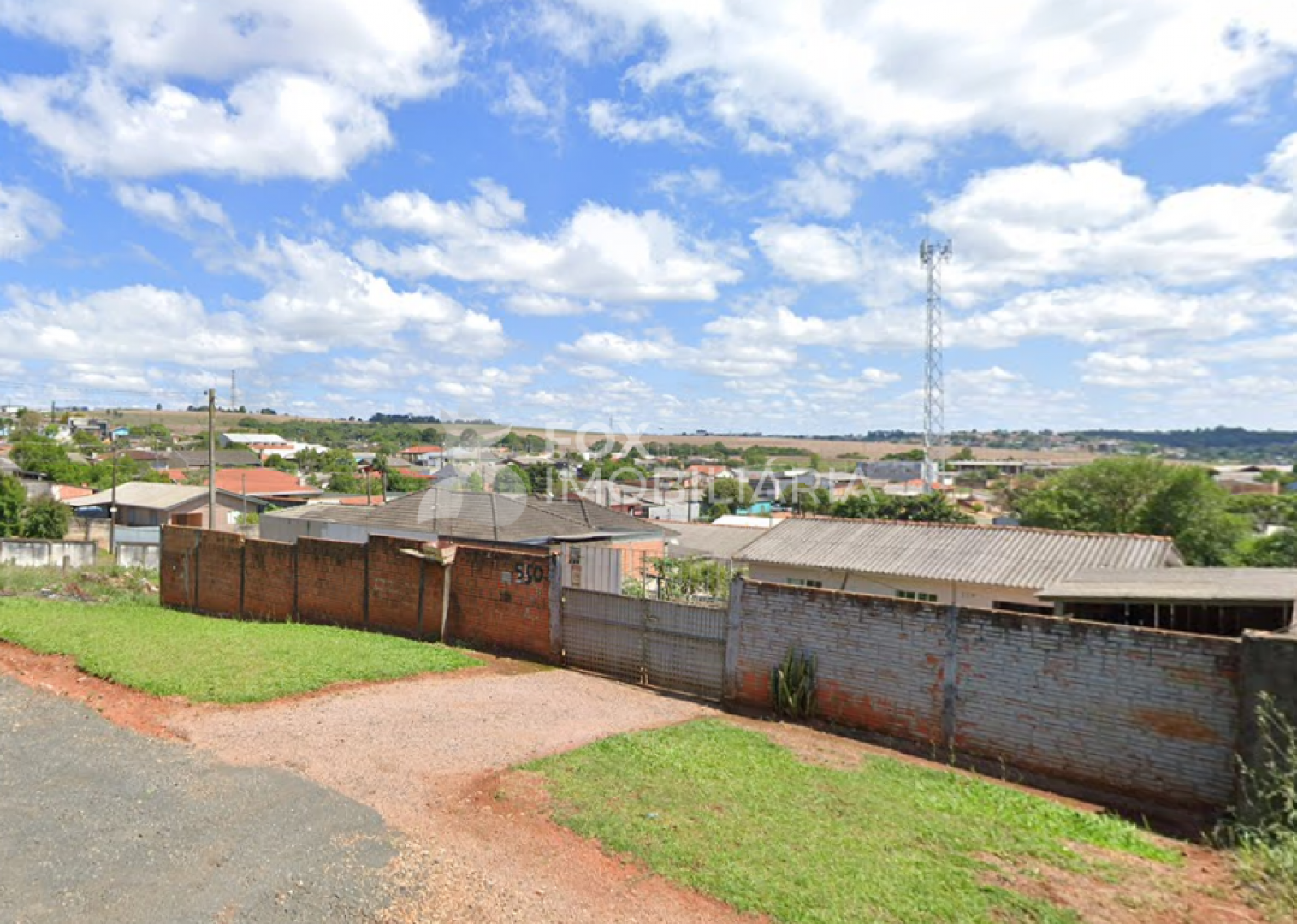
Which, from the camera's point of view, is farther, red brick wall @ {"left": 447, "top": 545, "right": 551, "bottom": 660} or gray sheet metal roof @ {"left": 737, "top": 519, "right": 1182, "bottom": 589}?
gray sheet metal roof @ {"left": 737, "top": 519, "right": 1182, "bottom": 589}

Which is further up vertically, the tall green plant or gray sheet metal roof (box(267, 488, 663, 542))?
gray sheet metal roof (box(267, 488, 663, 542))

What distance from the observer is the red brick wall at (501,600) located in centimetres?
1150

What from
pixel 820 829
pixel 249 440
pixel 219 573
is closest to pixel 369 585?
pixel 219 573

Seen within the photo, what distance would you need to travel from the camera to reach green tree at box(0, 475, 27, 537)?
35.2 metres

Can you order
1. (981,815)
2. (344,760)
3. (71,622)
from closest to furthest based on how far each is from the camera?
(981,815) → (344,760) → (71,622)

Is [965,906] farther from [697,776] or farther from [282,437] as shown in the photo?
[282,437]

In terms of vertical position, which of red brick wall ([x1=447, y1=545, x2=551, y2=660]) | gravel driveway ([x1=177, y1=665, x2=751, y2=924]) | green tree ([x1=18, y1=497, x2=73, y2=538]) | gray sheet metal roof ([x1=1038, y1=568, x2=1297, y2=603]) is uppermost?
gray sheet metal roof ([x1=1038, y1=568, x2=1297, y2=603])

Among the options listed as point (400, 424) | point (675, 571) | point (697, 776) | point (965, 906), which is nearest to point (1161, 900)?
point (965, 906)

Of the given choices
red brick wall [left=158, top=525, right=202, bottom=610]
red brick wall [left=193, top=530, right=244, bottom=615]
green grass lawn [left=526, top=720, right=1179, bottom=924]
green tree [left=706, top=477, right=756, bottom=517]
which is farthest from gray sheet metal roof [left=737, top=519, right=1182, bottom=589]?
green tree [left=706, top=477, right=756, bottom=517]

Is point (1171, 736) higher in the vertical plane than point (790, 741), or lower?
higher

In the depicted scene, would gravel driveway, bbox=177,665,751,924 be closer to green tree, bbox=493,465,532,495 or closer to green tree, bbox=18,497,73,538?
green tree, bbox=493,465,532,495

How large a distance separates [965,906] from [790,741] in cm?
350

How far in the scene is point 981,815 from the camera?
236 inches

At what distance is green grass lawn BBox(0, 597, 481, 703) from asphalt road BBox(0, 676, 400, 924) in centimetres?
198
